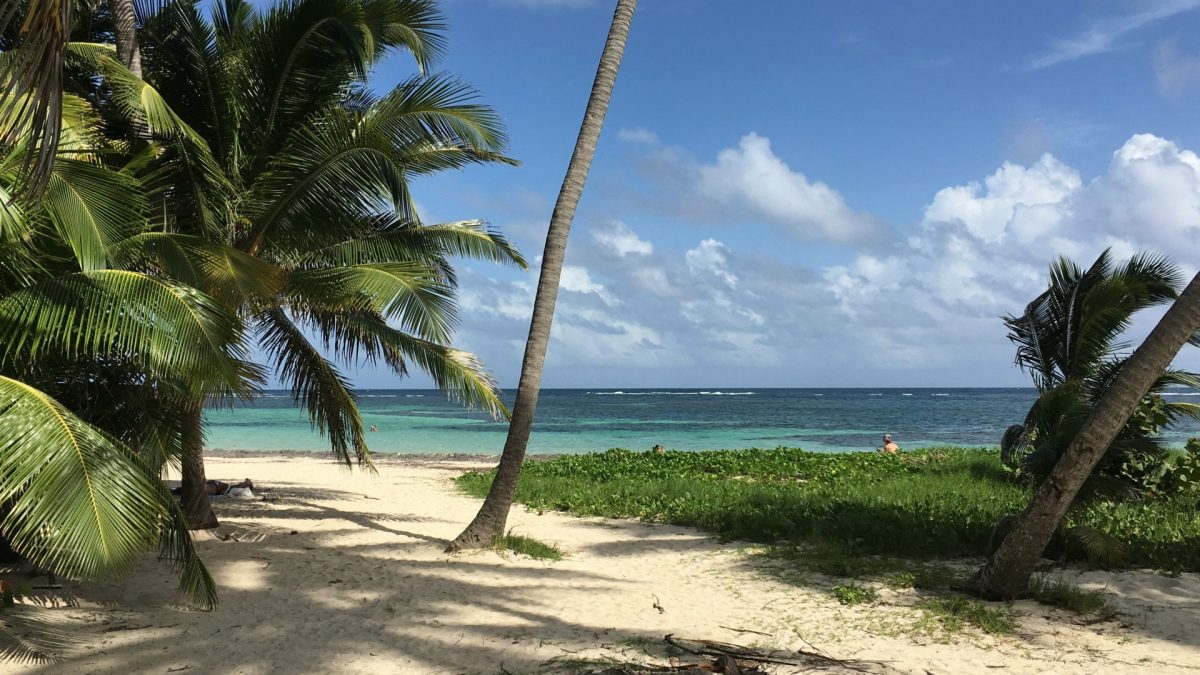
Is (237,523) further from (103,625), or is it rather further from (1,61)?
(1,61)

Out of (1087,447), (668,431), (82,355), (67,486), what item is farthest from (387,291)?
(668,431)

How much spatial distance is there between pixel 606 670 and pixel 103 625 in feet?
12.8

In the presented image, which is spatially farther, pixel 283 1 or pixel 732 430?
pixel 732 430

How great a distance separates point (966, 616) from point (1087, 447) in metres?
1.55

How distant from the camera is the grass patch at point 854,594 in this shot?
6727 millimetres

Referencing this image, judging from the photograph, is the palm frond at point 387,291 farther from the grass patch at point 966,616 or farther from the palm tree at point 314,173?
the grass patch at point 966,616

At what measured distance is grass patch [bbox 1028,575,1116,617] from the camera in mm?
6173

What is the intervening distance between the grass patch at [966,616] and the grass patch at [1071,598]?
0.38 meters

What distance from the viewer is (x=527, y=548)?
874 centimetres

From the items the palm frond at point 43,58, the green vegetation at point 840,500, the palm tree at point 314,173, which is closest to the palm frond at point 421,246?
the palm tree at point 314,173

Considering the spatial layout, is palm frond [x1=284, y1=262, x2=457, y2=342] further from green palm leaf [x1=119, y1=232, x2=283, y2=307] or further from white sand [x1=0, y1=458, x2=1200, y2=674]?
white sand [x1=0, y1=458, x2=1200, y2=674]

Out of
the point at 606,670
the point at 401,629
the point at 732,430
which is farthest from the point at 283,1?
the point at 732,430

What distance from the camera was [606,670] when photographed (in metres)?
4.82

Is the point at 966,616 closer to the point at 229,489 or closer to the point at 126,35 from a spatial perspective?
the point at 126,35
